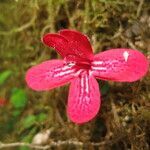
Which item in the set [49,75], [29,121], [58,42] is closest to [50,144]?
[29,121]

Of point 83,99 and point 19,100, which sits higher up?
point 83,99

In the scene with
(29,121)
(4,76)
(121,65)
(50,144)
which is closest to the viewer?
(121,65)

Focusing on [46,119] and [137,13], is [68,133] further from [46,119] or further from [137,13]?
[137,13]

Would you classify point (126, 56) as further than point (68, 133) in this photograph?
No

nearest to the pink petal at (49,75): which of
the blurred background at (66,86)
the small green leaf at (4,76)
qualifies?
the blurred background at (66,86)

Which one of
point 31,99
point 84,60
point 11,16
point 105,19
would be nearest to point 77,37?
point 84,60

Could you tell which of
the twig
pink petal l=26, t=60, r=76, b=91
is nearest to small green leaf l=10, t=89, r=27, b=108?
the twig

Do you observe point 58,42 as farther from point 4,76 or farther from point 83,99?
point 4,76
